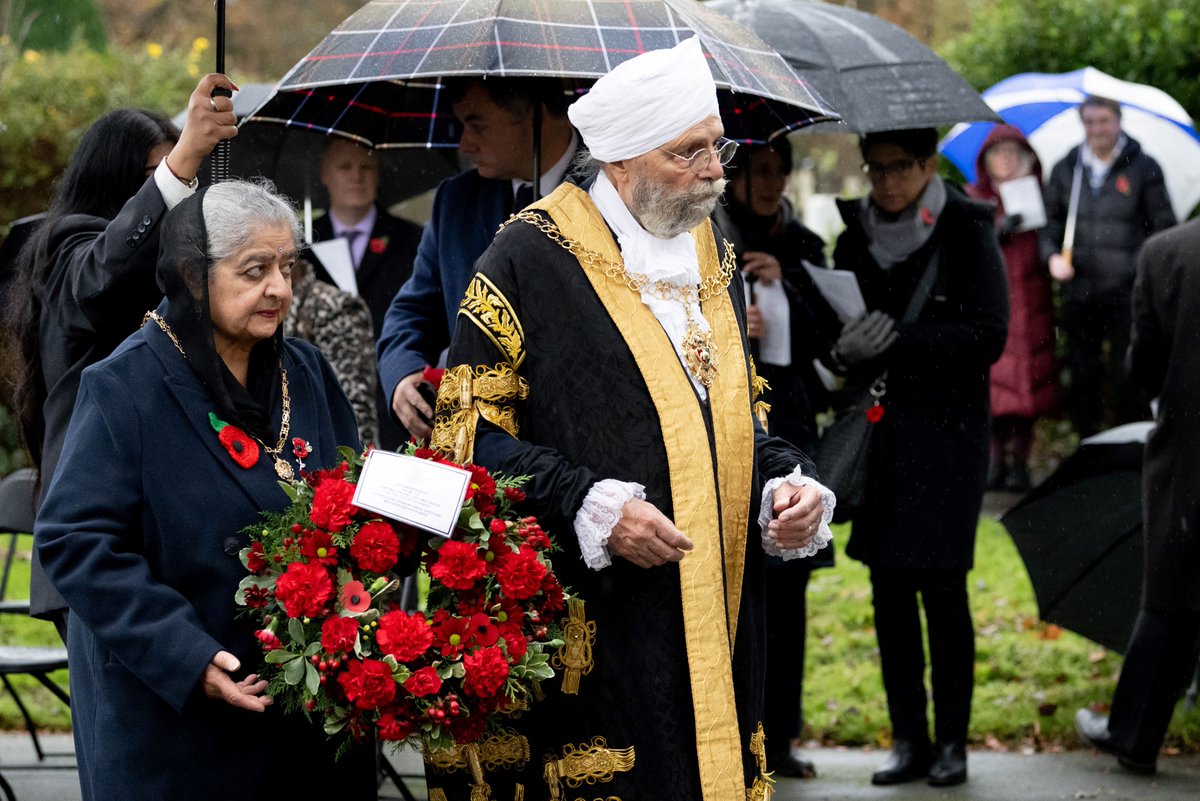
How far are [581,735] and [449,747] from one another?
448 millimetres

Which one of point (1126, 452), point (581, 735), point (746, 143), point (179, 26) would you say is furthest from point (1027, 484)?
point (179, 26)

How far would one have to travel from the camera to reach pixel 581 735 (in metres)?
3.67

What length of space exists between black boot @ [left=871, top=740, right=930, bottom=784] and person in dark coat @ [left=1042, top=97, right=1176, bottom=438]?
4722 mm

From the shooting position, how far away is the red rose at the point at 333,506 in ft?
10.8

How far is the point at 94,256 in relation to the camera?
13.1 feet

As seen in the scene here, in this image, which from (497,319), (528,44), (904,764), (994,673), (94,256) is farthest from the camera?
(994,673)

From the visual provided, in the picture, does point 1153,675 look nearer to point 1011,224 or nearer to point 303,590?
point 303,590

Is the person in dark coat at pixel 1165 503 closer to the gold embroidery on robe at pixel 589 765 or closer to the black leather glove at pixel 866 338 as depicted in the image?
the black leather glove at pixel 866 338

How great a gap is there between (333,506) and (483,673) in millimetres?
439

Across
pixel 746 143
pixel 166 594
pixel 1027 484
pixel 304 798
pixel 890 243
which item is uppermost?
pixel 746 143

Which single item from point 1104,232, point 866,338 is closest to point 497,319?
point 866,338

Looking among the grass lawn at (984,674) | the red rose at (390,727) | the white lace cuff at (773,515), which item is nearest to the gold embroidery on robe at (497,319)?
the white lace cuff at (773,515)

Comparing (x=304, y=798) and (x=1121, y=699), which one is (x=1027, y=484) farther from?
(x=304, y=798)

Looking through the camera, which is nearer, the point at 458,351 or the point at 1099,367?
the point at 458,351
